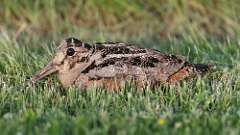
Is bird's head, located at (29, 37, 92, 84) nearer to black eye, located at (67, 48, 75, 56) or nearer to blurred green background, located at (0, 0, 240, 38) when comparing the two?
black eye, located at (67, 48, 75, 56)

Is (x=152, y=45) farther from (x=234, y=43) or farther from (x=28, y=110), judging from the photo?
(x=28, y=110)

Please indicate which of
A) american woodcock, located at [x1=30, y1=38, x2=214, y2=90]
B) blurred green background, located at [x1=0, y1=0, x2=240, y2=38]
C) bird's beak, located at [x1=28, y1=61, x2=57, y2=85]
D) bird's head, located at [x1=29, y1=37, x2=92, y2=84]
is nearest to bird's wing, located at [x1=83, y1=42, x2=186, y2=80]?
american woodcock, located at [x1=30, y1=38, x2=214, y2=90]

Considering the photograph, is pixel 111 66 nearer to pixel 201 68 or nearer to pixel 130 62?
pixel 130 62

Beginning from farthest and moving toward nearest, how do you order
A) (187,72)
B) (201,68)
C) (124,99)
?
(201,68)
(187,72)
(124,99)

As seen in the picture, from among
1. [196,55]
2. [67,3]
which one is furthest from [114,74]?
[67,3]

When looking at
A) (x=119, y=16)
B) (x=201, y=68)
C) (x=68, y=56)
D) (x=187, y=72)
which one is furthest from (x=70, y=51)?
(x=119, y=16)

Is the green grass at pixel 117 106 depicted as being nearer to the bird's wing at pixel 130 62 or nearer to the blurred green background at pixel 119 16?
the bird's wing at pixel 130 62
